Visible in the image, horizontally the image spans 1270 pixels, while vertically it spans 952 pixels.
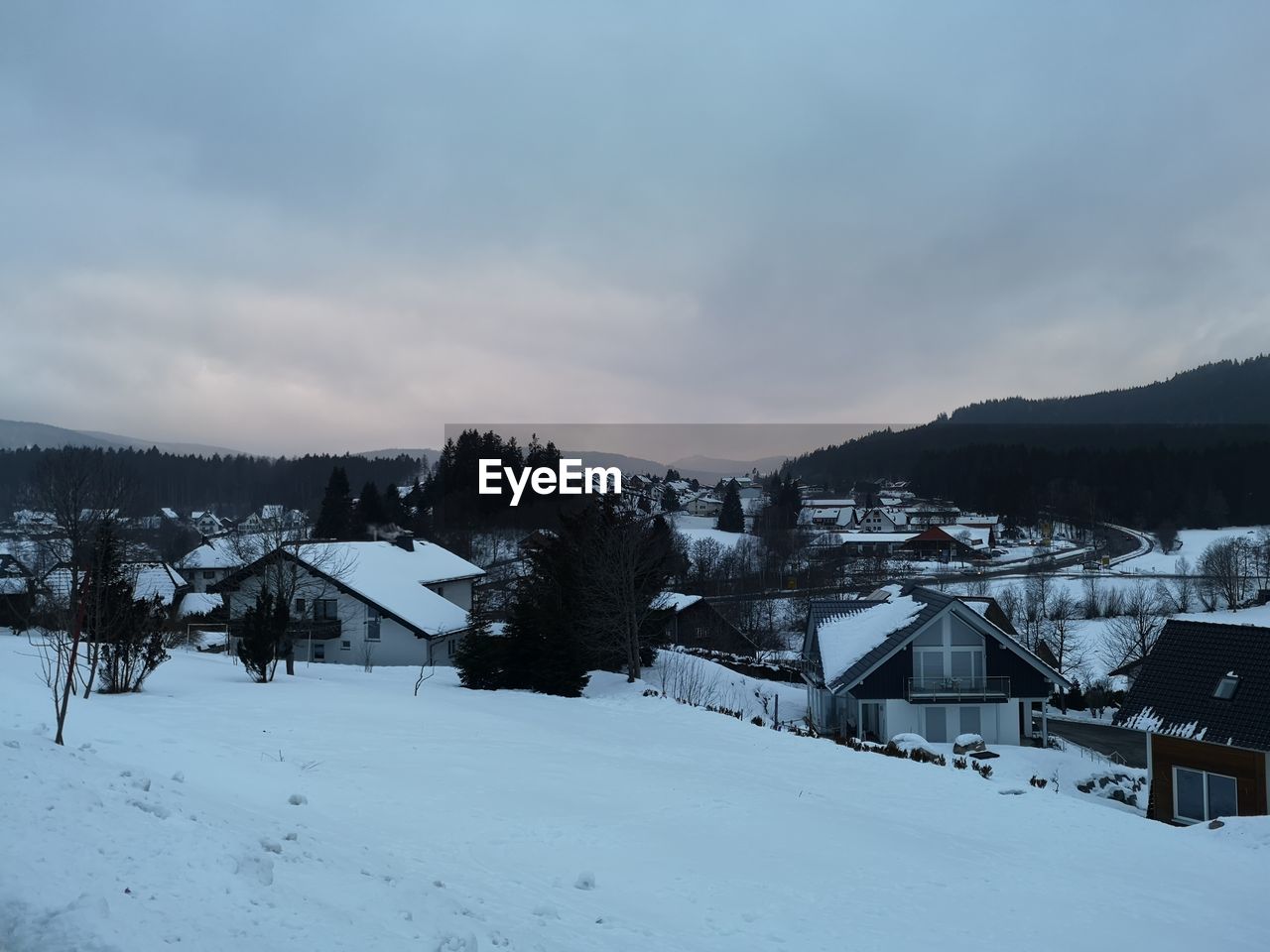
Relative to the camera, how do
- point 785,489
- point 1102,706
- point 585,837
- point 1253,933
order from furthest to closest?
point 785,489 < point 1102,706 < point 585,837 < point 1253,933

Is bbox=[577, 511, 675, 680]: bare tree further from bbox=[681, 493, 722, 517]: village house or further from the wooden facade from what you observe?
bbox=[681, 493, 722, 517]: village house

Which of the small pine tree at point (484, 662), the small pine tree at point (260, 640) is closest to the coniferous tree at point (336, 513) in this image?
the small pine tree at point (484, 662)

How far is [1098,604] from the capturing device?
57.9 m

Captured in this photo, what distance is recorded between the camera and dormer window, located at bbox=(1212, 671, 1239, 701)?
18188 mm

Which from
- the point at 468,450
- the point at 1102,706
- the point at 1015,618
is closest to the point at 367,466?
the point at 468,450

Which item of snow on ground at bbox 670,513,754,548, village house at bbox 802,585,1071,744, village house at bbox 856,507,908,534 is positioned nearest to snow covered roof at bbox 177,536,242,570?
snow on ground at bbox 670,513,754,548

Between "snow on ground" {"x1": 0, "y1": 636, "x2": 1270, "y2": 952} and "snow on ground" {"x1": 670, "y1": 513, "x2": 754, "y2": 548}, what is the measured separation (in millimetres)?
63852

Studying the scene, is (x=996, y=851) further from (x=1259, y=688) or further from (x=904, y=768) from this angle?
(x=1259, y=688)

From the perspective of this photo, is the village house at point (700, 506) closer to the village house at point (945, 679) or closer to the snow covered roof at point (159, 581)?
the snow covered roof at point (159, 581)

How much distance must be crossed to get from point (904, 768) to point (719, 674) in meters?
18.0

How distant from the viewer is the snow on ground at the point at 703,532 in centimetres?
8606

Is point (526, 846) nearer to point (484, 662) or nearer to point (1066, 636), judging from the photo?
point (484, 662)

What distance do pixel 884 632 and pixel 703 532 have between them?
233 ft

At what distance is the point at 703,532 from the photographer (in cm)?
9981
